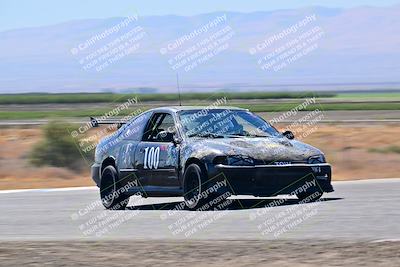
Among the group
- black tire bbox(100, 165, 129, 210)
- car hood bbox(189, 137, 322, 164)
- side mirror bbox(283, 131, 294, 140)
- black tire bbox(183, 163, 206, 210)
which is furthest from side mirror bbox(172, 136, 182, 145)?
side mirror bbox(283, 131, 294, 140)

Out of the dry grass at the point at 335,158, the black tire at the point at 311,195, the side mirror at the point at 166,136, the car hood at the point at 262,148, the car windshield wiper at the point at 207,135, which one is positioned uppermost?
the side mirror at the point at 166,136

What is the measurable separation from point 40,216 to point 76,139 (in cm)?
1616

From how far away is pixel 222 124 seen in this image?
1634 cm

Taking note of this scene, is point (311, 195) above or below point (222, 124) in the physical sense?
below

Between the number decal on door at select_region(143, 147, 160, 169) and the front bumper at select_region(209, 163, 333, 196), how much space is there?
142cm

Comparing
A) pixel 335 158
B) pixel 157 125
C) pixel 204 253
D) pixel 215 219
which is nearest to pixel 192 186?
pixel 215 219

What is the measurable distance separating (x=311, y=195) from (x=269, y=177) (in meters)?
1.15

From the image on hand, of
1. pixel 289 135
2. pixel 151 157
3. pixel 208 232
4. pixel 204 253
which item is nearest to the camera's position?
pixel 204 253

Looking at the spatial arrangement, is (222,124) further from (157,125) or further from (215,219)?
(215,219)

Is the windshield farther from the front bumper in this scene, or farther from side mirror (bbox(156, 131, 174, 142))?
the front bumper

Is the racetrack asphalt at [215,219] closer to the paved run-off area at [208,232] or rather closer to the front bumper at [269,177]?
the paved run-off area at [208,232]

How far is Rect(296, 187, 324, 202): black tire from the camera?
16.0 meters

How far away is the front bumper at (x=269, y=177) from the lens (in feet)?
49.9

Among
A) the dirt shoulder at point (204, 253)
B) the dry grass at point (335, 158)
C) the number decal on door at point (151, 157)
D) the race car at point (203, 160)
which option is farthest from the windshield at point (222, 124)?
the dry grass at point (335, 158)
